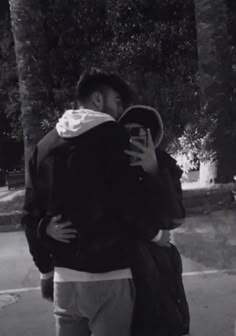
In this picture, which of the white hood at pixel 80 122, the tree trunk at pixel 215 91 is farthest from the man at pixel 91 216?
the tree trunk at pixel 215 91

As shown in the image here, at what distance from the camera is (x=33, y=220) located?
7.23 ft

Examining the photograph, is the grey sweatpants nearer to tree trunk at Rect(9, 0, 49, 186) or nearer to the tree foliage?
tree trunk at Rect(9, 0, 49, 186)

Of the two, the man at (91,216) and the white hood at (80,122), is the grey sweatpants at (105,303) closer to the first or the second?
the man at (91,216)

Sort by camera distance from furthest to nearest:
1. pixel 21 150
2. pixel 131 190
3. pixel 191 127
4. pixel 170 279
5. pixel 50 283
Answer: pixel 21 150 → pixel 191 127 → pixel 50 283 → pixel 170 279 → pixel 131 190

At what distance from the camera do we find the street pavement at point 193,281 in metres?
4.30

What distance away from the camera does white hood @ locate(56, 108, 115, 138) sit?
2.01m

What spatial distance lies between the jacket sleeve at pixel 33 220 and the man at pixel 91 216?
0.06 metres

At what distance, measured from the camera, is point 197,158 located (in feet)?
33.4

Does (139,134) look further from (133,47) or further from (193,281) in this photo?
(133,47)

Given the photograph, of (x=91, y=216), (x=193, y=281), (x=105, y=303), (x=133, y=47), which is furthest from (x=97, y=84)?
(x=133, y=47)

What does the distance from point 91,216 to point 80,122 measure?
1.10ft

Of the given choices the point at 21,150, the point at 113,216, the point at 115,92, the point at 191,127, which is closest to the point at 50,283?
the point at 113,216

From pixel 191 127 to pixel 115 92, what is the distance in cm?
796

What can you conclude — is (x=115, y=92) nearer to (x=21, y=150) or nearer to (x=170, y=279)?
(x=170, y=279)
